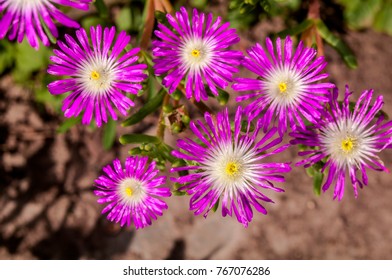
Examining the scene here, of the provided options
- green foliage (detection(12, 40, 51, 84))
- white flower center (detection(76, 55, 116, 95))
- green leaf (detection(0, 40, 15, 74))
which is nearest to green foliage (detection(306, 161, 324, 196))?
white flower center (detection(76, 55, 116, 95))

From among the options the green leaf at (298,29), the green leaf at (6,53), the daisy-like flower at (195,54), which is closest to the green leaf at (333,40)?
the green leaf at (298,29)

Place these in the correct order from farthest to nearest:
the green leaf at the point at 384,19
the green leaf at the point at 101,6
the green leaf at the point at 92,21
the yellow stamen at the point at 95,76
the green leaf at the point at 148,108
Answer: the green leaf at the point at 384,19 → the green leaf at the point at 92,21 → the green leaf at the point at 101,6 → the green leaf at the point at 148,108 → the yellow stamen at the point at 95,76

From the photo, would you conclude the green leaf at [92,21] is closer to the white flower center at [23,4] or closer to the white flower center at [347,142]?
the white flower center at [23,4]

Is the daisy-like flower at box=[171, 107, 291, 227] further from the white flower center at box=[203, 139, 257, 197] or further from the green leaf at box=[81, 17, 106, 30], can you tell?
the green leaf at box=[81, 17, 106, 30]

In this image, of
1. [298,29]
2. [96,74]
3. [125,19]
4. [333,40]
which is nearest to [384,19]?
[333,40]

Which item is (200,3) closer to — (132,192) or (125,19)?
(125,19)

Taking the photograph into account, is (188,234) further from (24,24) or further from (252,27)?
(24,24)

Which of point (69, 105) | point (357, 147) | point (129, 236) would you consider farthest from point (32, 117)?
point (357, 147)
